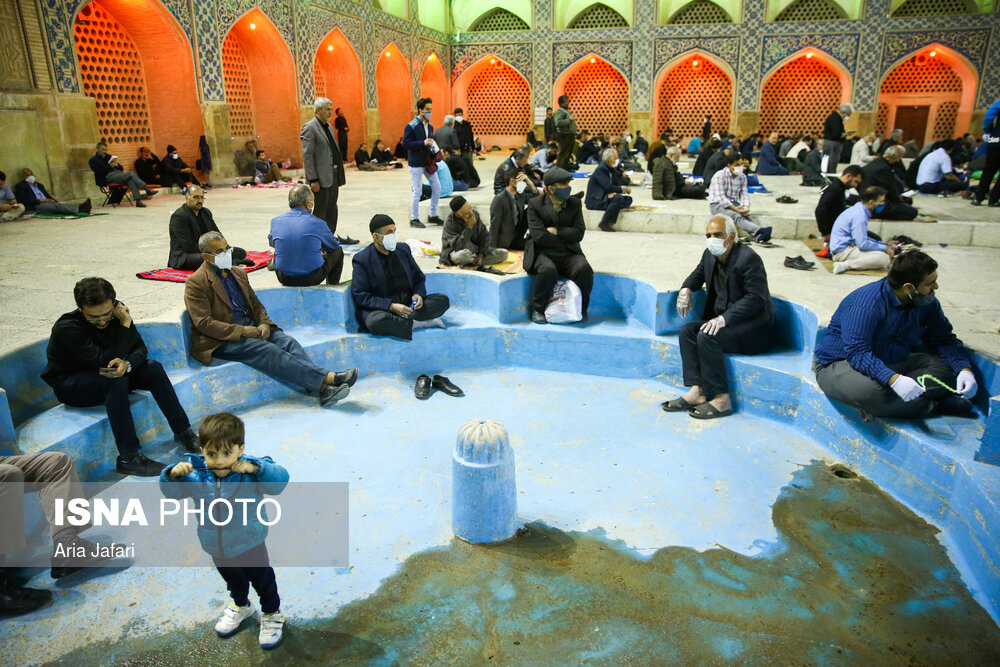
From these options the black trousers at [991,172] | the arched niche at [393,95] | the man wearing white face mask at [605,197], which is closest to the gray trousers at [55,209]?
the man wearing white face mask at [605,197]

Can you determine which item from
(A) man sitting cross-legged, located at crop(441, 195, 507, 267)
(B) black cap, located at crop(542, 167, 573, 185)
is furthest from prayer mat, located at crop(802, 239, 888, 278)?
(A) man sitting cross-legged, located at crop(441, 195, 507, 267)

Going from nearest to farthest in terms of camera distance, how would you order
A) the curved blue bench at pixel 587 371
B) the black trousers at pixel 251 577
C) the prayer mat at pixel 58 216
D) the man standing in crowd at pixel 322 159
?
1. the black trousers at pixel 251 577
2. the curved blue bench at pixel 587 371
3. the man standing in crowd at pixel 322 159
4. the prayer mat at pixel 58 216

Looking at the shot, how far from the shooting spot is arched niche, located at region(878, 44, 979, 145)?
19922 mm

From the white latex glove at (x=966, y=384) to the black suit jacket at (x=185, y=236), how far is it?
5.48 metres

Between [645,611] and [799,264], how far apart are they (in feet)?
15.9

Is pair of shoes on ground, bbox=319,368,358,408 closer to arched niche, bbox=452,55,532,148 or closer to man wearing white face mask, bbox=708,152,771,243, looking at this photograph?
man wearing white face mask, bbox=708,152,771,243

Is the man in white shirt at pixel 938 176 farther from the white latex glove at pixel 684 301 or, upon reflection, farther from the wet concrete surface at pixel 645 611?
the wet concrete surface at pixel 645 611

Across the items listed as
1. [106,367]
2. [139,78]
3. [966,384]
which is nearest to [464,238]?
[106,367]

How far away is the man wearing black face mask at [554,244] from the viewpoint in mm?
5387

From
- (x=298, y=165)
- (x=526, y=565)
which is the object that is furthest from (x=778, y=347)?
(x=298, y=165)

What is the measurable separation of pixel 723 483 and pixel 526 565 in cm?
130

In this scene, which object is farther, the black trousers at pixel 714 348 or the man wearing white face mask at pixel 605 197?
the man wearing white face mask at pixel 605 197

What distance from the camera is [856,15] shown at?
787 inches

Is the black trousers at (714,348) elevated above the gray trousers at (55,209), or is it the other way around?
the gray trousers at (55,209)
